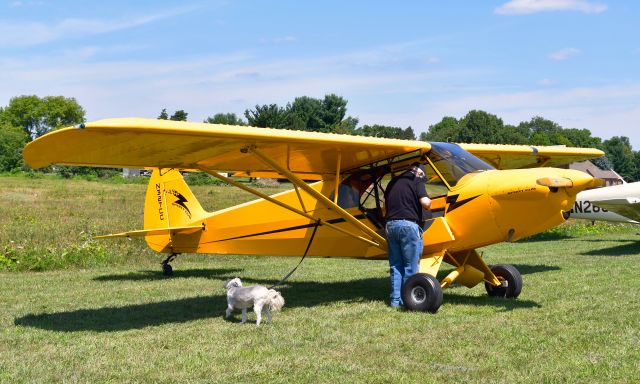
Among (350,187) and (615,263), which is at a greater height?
(350,187)

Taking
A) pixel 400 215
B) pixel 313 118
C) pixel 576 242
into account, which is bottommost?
pixel 576 242

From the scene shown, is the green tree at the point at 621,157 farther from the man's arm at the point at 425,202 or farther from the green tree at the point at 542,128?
the man's arm at the point at 425,202

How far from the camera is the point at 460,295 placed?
30.3 feet

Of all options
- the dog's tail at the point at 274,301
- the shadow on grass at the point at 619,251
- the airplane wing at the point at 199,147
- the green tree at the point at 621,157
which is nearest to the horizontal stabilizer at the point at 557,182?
the airplane wing at the point at 199,147

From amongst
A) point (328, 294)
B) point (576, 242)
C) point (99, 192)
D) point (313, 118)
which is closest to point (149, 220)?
point (328, 294)

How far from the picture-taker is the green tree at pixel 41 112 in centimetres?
10819

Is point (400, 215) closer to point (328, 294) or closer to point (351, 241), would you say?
point (351, 241)

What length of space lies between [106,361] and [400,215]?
156 inches

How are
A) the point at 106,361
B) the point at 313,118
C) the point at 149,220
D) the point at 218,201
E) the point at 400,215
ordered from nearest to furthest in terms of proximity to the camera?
the point at 106,361 < the point at 400,215 < the point at 149,220 < the point at 218,201 < the point at 313,118

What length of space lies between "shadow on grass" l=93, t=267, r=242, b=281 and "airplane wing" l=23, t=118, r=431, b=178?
3.25m

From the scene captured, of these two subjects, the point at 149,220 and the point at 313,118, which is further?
the point at 313,118

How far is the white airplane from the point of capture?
1780cm

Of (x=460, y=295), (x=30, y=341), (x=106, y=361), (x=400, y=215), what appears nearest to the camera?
(x=106, y=361)

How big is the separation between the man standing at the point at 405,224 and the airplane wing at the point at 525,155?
3052 millimetres
